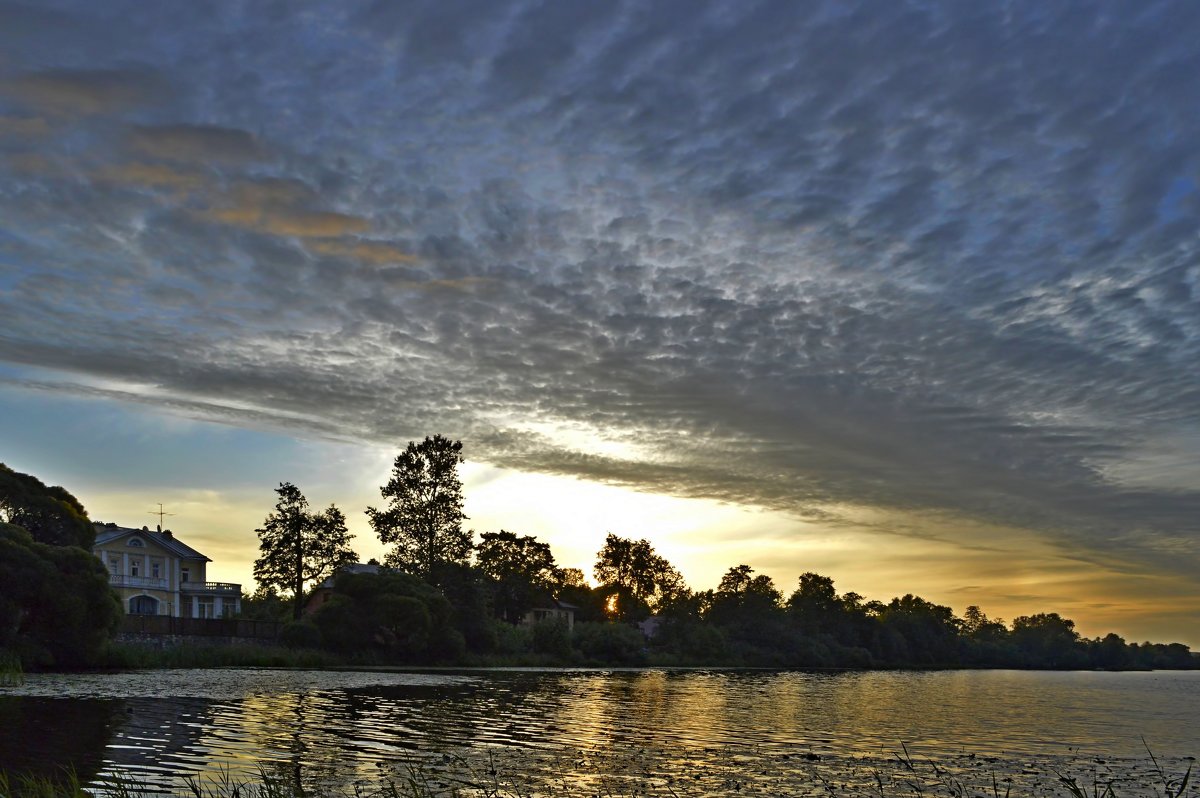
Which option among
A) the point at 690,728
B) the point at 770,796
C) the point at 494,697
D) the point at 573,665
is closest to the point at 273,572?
the point at 573,665

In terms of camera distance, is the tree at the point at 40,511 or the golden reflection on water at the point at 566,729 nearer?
the golden reflection on water at the point at 566,729

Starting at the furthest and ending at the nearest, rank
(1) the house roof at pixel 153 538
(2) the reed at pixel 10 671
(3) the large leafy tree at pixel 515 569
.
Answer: (3) the large leafy tree at pixel 515 569 → (1) the house roof at pixel 153 538 → (2) the reed at pixel 10 671

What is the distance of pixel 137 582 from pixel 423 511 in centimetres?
3303

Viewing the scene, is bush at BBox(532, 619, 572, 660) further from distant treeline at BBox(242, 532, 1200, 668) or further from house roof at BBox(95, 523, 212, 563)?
house roof at BBox(95, 523, 212, 563)

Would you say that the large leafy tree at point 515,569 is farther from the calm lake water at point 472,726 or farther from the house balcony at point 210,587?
the calm lake water at point 472,726

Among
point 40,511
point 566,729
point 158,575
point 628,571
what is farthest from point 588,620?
point 566,729

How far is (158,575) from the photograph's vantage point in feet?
366

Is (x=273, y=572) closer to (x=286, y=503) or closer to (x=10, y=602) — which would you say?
(x=286, y=503)

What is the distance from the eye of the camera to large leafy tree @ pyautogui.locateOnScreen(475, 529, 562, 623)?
14038 centimetres

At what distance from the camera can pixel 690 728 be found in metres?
38.3

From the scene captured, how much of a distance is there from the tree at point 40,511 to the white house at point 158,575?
67.9ft

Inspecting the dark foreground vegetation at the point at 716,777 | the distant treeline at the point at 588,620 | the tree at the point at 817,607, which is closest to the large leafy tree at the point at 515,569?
the distant treeline at the point at 588,620

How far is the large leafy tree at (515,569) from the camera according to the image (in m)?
140

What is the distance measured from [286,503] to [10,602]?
61781 mm
